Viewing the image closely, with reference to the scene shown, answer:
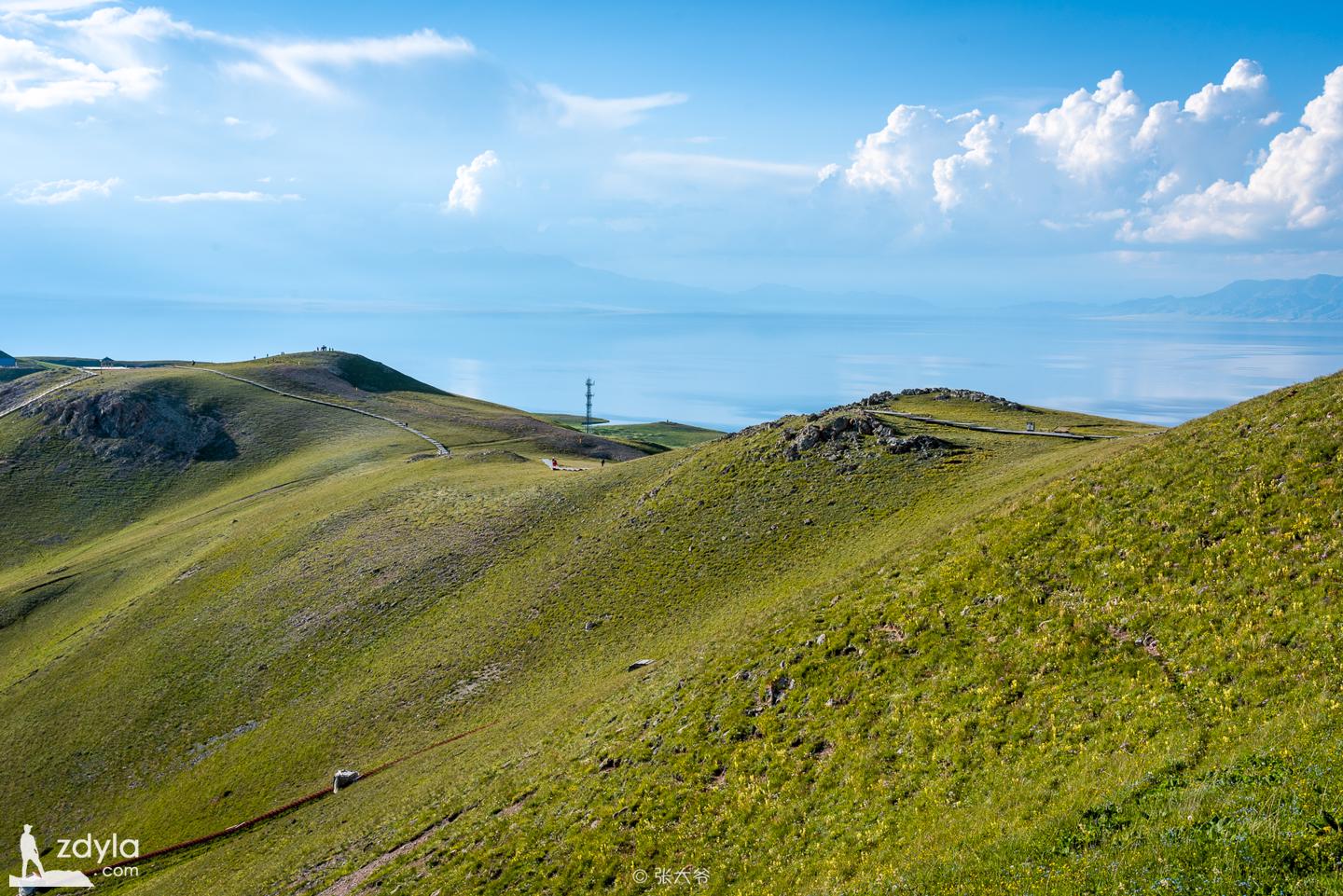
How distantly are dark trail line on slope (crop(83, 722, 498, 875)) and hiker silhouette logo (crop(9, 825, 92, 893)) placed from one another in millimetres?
618

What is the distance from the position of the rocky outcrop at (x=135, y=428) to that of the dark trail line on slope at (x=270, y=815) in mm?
85521

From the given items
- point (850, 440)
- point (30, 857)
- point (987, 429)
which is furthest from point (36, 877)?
point (987, 429)

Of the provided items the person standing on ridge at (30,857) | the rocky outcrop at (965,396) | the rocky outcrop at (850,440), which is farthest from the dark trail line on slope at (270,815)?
the rocky outcrop at (965,396)

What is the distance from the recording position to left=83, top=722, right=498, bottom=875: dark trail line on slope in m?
34.2

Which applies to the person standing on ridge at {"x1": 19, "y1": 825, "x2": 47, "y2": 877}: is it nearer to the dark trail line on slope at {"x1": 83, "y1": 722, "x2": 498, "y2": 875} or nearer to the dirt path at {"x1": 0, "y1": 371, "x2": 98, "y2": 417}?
the dark trail line on slope at {"x1": 83, "y1": 722, "x2": 498, "y2": 875}

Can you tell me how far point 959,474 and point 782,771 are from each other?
29.1 m

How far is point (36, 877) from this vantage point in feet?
112

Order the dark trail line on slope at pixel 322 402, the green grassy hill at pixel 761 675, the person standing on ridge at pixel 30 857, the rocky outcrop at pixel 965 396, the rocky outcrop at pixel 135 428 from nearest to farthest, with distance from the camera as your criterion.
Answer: the green grassy hill at pixel 761 675
the person standing on ridge at pixel 30 857
the rocky outcrop at pixel 965 396
the rocky outcrop at pixel 135 428
the dark trail line on slope at pixel 322 402

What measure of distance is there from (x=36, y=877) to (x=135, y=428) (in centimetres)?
9444

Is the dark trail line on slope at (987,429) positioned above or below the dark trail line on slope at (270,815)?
above

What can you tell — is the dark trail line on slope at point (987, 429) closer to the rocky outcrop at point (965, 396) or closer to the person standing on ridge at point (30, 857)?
the rocky outcrop at point (965, 396)

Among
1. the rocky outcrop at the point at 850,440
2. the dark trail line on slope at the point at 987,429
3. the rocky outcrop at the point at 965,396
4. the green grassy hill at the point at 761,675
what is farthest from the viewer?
the rocky outcrop at the point at 965,396

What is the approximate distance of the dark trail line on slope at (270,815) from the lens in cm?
3422

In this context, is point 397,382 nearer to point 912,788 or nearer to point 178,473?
point 178,473
